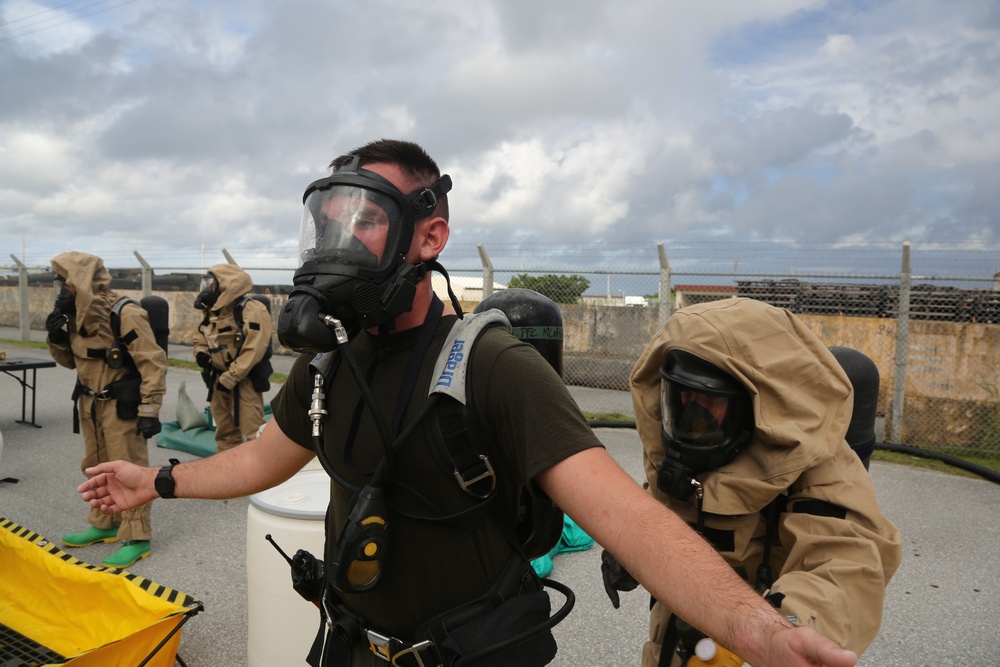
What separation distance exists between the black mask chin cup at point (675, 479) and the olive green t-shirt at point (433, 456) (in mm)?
726

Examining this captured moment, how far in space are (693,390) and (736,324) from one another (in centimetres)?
24

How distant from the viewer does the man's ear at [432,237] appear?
1.59 m

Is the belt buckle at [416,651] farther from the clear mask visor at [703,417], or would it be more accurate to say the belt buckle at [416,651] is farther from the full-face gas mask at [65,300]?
the full-face gas mask at [65,300]

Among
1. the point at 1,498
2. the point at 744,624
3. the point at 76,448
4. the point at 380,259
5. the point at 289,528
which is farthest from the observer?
the point at 76,448

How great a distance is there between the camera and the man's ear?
5.23 feet

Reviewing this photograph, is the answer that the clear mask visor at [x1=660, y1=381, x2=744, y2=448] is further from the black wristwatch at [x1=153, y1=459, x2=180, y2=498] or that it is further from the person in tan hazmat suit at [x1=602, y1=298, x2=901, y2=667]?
the black wristwatch at [x1=153, y1=459, x2=180, y2=498]

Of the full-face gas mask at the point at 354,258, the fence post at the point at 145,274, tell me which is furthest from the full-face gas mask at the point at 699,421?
the fence post at the point at 145,274

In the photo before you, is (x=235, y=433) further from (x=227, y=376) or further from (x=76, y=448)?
(x=76, y=448)

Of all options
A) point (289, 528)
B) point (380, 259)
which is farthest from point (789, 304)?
point (380, 259)

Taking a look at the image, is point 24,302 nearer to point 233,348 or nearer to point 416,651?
point 233,348

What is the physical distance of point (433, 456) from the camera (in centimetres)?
140

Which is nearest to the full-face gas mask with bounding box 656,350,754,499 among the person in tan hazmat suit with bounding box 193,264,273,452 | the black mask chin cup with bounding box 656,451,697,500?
the black mask chin cup with bounding box 656,451,697,500

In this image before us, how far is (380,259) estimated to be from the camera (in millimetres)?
1487

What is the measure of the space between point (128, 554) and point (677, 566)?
4.49 m
